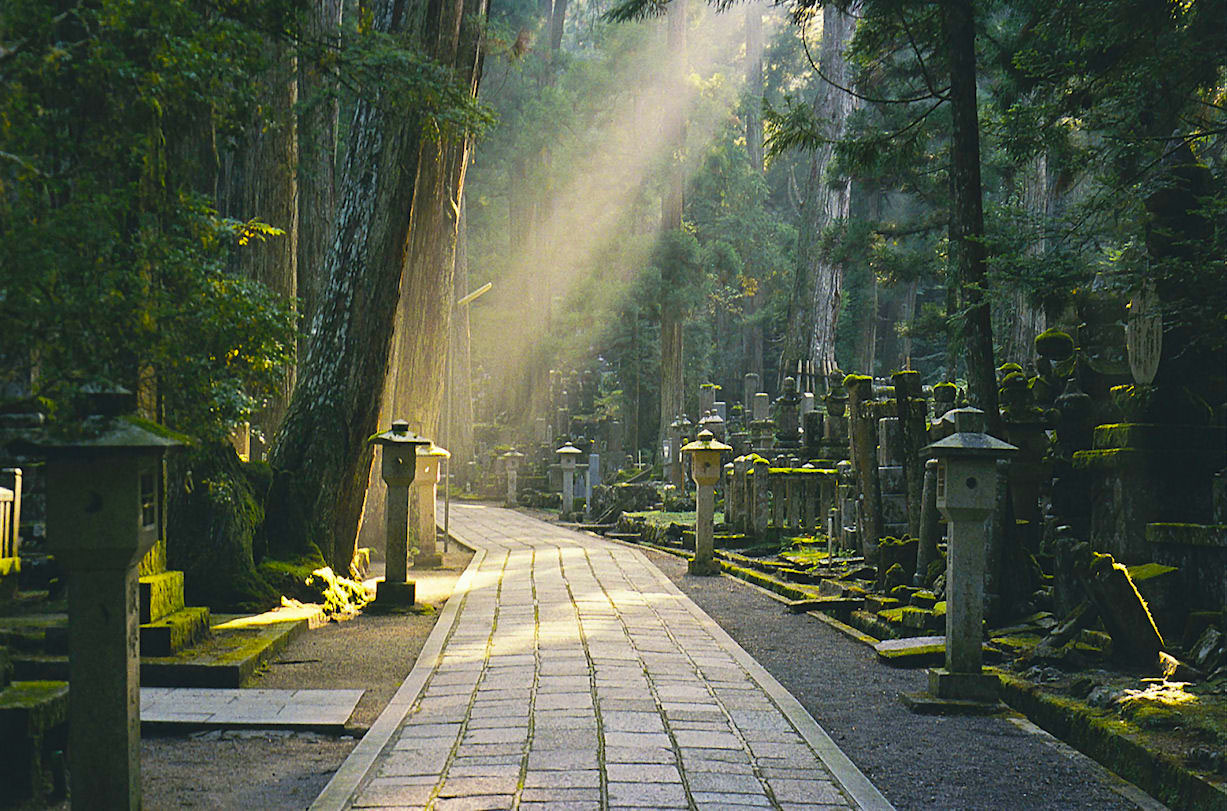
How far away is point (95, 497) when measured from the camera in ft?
11.8

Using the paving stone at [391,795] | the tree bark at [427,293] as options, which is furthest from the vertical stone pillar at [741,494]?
the paving stone at [391,795]

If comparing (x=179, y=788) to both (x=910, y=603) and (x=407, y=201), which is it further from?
(x=407, y=201)

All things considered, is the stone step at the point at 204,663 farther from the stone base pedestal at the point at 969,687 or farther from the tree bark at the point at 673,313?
the tree bark at the point at 673,313

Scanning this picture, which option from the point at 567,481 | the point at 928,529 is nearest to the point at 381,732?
the point at 928,529

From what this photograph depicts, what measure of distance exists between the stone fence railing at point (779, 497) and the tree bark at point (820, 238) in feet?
34.6

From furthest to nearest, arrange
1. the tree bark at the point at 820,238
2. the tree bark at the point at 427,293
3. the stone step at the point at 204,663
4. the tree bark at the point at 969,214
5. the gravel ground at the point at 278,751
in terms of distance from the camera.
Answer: the tree bark at the point at 820,238
the tree bark at the point at 427,293
the tree bark at the point at 969,214
the stone step at the point at 204,663
the gravel ground at the point at 278,751

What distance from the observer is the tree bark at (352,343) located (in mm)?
10266

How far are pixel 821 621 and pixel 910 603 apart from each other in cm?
90

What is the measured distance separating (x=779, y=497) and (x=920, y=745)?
10772 millimetres

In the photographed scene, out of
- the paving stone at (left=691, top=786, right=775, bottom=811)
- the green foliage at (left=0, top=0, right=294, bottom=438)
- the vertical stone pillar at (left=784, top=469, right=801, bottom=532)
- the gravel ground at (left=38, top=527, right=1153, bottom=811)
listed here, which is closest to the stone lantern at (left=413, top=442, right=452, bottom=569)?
the vertical stone pillar at (left=784, top=469, right=801, bottom=532)

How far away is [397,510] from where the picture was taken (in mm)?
10148

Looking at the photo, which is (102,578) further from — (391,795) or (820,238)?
(820,238)

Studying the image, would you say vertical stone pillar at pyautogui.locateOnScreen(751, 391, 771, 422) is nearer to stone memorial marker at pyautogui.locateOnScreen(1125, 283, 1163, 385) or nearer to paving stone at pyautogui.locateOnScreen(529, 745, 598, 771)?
stone memorial marker at pyautogui.locateOnScreen(1125, 283, 1163, 385)

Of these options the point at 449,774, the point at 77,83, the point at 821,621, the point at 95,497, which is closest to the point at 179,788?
the point at 449,774
